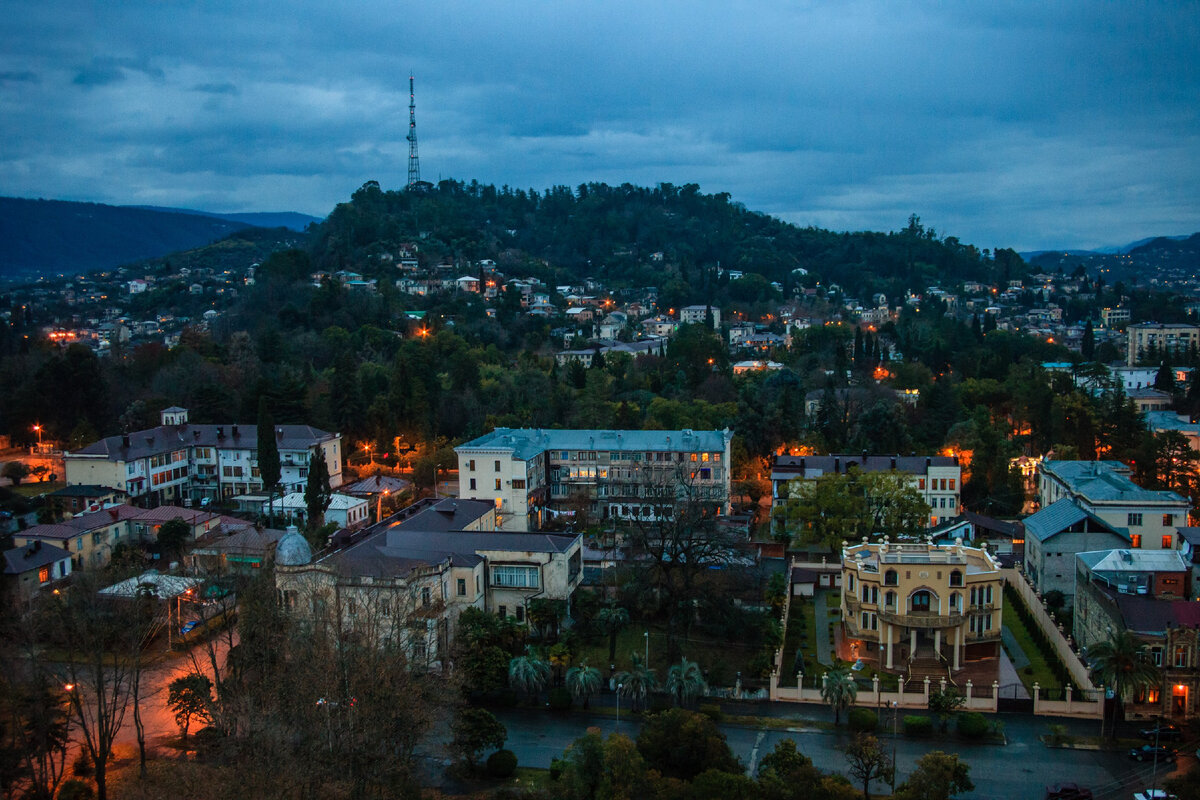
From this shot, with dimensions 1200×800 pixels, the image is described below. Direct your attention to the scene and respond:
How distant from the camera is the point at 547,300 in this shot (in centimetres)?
11019

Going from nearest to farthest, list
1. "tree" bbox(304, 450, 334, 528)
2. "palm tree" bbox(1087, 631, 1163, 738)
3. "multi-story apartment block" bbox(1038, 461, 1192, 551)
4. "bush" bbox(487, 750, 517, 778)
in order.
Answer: "bush" bbox(487, 750, 517, 778) → "palm tree" bbox(1087, 631, 1163, 738) → "multi-story apartment block" bbox(1038, 461, 1192, 551) → "tree" bbox(304, 450, 334, 528)

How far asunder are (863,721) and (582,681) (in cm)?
785

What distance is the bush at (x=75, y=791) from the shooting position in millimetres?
21578

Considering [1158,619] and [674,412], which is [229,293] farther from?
[1158,619]

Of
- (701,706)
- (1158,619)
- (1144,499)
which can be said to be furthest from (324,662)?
(1144,499)

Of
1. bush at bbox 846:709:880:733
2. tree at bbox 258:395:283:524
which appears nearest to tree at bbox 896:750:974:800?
bush at bbox 846:709:880:733

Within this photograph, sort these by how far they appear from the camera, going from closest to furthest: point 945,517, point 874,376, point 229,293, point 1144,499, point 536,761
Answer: point 536,761 < point 1144,499 < point 945,517 < point 874,376 < point 229,293

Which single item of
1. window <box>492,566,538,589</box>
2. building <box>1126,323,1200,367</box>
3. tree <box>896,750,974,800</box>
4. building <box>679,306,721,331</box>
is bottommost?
tree <box>896,750,974,800</box>

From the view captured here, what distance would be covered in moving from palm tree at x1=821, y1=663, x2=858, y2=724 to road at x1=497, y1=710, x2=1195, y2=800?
85cm

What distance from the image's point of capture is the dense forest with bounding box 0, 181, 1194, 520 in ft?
175

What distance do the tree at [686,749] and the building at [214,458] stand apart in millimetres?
30682

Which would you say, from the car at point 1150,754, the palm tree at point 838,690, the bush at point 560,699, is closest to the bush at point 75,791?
the bush at point 560,699

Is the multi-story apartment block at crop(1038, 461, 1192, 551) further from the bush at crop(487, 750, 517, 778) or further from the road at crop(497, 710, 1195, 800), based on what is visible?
the bush at crop(487, 750, 517, 778)

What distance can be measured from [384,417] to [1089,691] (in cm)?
4046
